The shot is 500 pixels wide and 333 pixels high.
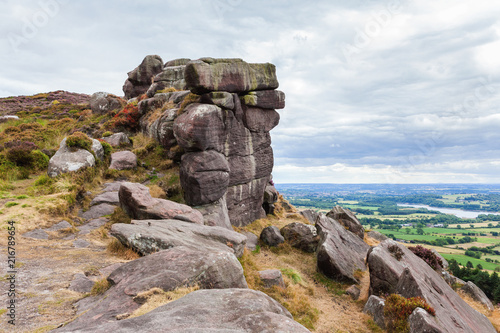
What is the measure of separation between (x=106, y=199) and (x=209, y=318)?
64.0ft

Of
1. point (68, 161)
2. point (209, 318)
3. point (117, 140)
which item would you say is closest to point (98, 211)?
point (68, 161)

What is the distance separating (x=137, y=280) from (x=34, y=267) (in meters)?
6.32

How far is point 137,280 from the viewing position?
9070 mm

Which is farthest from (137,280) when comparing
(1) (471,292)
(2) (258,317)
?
(1) (471,292)

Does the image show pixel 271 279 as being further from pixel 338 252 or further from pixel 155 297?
pixel 155 297

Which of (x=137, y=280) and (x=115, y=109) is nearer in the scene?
(x=137, y=280)

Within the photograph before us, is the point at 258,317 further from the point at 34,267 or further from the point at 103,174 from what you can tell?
the point at 103,174

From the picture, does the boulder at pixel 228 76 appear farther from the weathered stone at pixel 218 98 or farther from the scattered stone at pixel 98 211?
the scattered stone at pixel 98 211

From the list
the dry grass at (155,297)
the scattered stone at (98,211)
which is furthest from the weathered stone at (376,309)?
the scattered stone at (98,211)

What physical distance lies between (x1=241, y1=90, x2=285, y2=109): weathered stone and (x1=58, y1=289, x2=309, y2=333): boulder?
2470 cm

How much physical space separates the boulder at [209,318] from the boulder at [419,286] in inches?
397

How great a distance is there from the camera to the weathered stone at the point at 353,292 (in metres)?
19.0

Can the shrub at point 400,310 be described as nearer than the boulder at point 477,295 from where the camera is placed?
Yes

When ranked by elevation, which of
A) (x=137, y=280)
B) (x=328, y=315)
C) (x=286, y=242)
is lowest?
(x=328, y=315)
